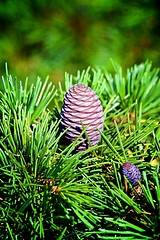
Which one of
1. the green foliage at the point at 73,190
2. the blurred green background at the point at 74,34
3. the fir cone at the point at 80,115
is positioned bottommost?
the green foliage at the point at 73,190

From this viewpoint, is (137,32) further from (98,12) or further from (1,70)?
(1,70)

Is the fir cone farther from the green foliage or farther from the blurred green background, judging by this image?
the blurred green background

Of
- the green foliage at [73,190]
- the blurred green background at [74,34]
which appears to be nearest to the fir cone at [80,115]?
the green foliage at [73,190]

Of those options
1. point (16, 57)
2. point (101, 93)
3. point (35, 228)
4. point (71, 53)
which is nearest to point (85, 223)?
point (35, 228)

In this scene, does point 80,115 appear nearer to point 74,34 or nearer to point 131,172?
point 131,172

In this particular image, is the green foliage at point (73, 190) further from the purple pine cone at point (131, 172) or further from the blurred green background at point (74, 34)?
the blurred green background at point (74, 34)

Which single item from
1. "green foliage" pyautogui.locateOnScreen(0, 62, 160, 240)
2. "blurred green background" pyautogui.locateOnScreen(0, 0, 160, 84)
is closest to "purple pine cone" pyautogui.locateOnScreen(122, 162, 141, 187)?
"green foliage" pyautogui.locateOnScreen(0, 62, 160, 240)
